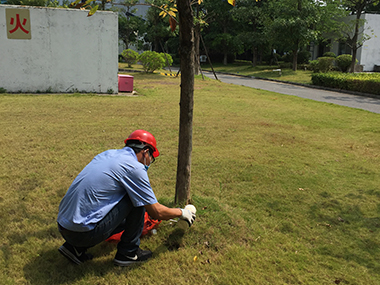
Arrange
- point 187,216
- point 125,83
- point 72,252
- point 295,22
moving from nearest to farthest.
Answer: point 72,252, point 187,216, point 125,83, point 295,22

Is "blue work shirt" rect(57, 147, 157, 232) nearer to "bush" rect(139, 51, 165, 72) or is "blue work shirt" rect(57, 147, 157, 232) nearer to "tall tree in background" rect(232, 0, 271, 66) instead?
"bush" rect(139, 51, 165, 72)

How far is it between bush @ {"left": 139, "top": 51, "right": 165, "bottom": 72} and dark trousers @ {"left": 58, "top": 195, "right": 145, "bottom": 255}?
2078cm

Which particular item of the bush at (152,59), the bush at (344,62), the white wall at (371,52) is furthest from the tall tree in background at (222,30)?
the bush at (152,59)

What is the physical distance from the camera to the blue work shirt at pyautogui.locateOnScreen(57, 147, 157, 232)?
259 centimetres

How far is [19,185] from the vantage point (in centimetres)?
454

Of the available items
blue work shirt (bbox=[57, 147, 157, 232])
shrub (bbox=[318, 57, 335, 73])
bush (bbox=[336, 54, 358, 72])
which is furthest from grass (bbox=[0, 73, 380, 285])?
bush (bbox=[336, 54, 358, 72])

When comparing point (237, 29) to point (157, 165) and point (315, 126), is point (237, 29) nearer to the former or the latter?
point (315, 126)

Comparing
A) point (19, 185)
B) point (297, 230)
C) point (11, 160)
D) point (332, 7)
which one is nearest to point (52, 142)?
point (11, 160)

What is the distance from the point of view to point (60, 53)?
12.5m

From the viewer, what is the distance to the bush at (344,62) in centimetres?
2445

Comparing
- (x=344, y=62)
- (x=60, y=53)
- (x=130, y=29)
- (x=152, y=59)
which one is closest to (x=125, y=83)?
(x=60, y=53)

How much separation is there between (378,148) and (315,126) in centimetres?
207

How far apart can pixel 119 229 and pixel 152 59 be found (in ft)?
68.5

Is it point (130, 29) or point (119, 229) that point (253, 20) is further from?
point (119, 229)
